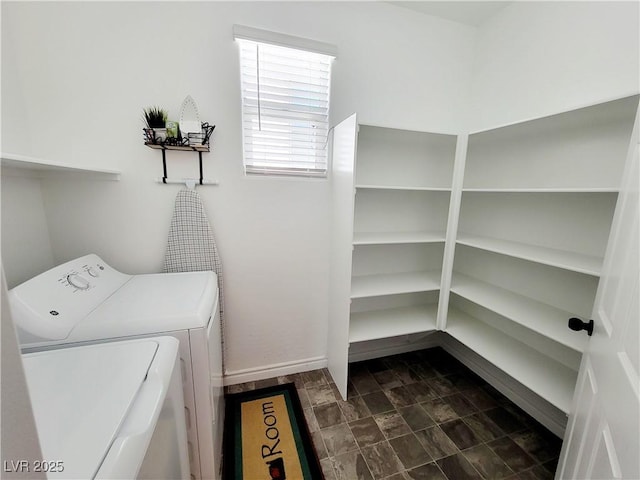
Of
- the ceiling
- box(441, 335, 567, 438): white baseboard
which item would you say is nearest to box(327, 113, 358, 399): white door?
the ceiling

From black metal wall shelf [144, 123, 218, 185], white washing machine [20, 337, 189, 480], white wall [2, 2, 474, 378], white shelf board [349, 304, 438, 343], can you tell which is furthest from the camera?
white shelf board [349, 304, 438, 343]

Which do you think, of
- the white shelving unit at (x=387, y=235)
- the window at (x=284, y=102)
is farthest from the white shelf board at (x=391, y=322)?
the window at (x=284, y=102)

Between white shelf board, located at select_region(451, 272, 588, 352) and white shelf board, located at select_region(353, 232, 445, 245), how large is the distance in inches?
16.1

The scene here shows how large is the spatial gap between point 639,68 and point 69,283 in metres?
2.83

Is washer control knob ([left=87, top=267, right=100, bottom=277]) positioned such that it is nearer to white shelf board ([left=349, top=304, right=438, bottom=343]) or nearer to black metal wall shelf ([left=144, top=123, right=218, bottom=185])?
black metal wall shelf ([left=144, top=123, right=218, bottom=185])

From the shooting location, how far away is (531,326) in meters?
1.48

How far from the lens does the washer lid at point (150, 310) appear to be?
1033 mm

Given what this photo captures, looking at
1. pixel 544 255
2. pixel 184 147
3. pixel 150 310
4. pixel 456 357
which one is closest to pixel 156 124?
pixel 184 147

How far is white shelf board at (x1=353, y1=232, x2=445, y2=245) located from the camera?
5.92 ft

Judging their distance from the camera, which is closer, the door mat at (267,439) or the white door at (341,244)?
the door mat at (267,439)

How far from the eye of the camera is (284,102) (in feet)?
5.90

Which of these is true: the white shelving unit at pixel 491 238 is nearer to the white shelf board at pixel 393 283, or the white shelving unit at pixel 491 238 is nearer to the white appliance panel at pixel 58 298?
the white shelf board at pixel 393 283

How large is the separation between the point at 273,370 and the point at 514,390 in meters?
1.78

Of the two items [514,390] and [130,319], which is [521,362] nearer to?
[514,390]
